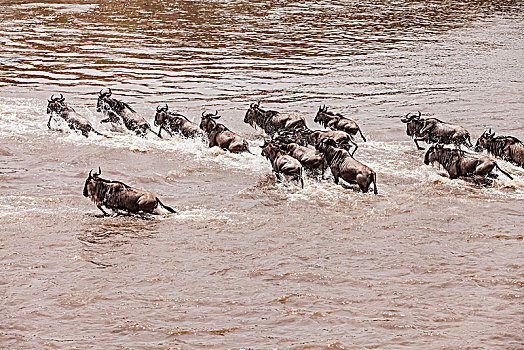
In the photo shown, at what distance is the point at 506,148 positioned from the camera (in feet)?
Answer: 35.2

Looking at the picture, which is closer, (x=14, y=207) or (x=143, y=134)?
(x=14, y=207)

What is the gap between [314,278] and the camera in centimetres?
727

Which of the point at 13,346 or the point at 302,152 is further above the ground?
the point at 302,152

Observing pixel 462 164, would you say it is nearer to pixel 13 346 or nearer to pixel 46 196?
pixel 46 196

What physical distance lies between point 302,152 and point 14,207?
422 centimetres

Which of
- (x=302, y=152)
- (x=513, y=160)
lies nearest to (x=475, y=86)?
(x=513, y=160)

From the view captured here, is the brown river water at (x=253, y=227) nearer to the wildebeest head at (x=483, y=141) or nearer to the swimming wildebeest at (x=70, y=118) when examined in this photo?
the swimming wildebeest at (x=70, y=118)

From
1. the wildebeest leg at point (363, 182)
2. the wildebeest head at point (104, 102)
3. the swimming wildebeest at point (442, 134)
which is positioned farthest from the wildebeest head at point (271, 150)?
the wildebeest head at point (104, 102)

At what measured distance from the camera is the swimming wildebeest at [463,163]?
9969 mm

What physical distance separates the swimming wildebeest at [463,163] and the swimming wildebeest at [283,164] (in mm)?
2242

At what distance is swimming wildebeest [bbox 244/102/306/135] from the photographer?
12289 mm

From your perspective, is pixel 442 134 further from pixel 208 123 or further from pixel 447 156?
pixel 208 123

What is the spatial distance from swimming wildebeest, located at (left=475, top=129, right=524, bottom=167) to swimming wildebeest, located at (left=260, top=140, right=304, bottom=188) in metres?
3.31

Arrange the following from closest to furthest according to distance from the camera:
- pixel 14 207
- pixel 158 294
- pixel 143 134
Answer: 1. pixel 158 294
2. pixel 14 207
3. pixel 143 134
